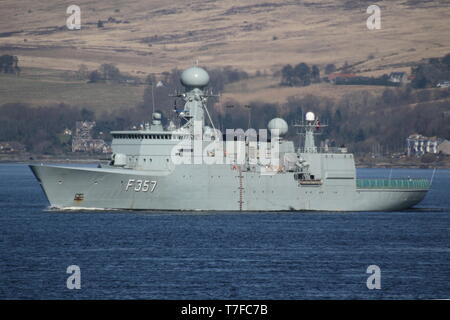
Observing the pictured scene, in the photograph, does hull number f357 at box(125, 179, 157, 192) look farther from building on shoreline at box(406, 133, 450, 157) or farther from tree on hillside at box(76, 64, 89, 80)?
tree on hillside at box(76, 64, 89, 80)

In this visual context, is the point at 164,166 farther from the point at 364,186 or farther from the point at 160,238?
the point at 364,186

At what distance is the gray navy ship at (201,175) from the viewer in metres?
51.8

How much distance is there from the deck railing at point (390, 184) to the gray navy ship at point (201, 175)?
0.20 m

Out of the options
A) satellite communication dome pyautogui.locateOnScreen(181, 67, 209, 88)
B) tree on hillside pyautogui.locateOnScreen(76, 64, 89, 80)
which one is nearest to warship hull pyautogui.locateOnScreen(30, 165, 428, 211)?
satellite communication dome pyautogui.locateOnScreen(181, 67, 209, 88)

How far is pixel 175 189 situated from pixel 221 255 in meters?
13.2

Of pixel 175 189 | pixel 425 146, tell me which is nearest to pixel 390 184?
pixel 175 189

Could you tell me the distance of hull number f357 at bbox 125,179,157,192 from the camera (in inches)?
2024

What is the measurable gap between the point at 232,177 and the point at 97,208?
8.08 m

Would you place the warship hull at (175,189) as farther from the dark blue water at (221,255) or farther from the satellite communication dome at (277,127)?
the satellite communication dome at (277,127)

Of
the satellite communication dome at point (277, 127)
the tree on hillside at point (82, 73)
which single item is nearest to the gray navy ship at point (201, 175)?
the satellite communication dome at point (277, 127)

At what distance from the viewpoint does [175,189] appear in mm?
52094

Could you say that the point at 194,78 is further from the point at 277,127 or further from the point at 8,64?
the point at 8,64

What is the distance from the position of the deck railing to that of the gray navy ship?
198mm
